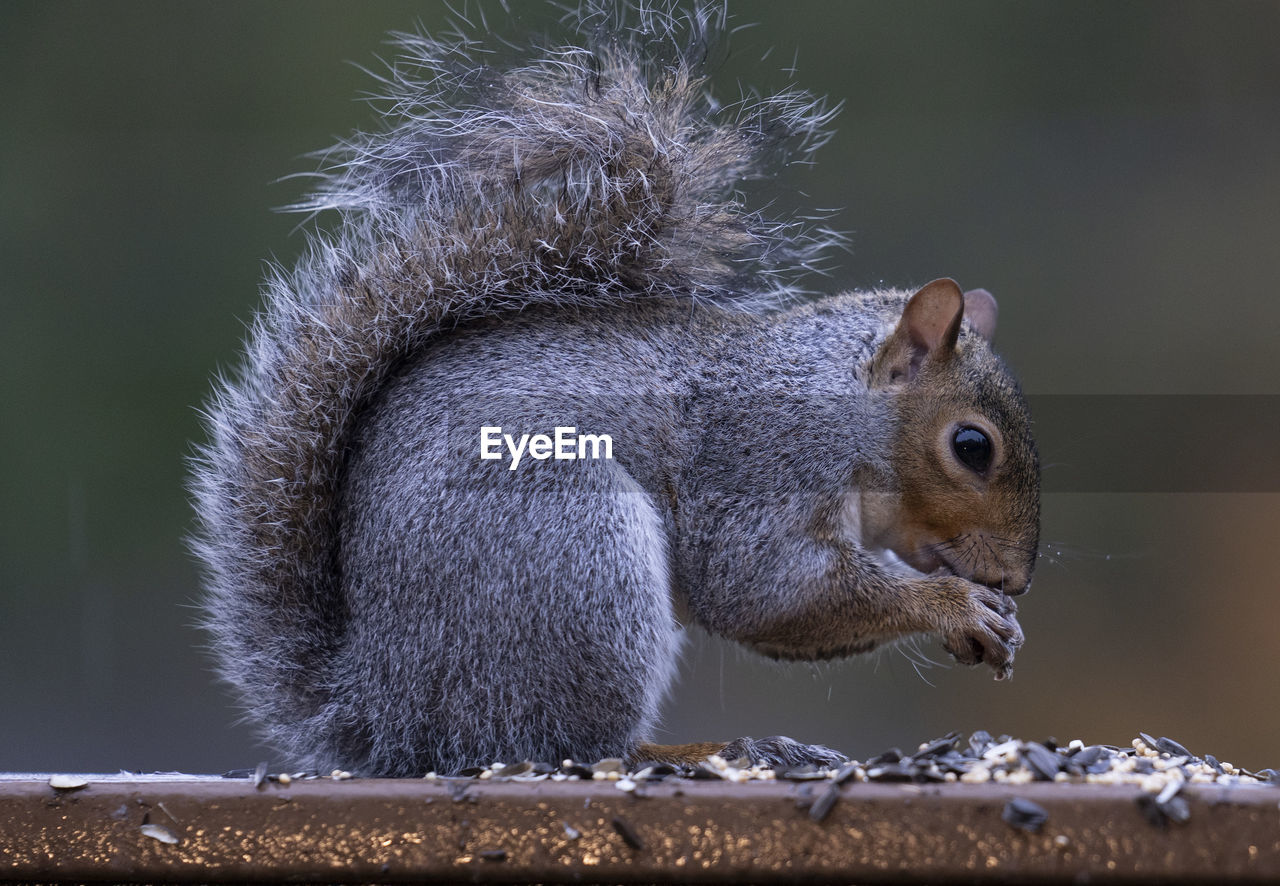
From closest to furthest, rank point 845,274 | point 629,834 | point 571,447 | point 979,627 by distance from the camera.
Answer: point 629,834 < point 571,447 < point 979,627 < point 845,274

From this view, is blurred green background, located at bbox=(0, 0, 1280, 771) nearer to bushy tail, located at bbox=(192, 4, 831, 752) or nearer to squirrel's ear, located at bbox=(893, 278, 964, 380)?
bushy tail, located at bbox=(192, 4, 831, 752)

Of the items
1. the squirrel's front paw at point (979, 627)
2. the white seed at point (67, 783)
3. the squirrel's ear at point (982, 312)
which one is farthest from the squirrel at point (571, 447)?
the white seed at point (67, 783)

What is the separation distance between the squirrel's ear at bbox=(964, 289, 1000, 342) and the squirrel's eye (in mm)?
293

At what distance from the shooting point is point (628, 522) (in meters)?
1.14

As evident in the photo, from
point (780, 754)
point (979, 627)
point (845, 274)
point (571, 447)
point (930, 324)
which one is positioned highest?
point (845, 274)

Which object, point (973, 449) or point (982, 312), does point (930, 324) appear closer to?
point (973, 449)

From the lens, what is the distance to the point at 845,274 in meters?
1.83

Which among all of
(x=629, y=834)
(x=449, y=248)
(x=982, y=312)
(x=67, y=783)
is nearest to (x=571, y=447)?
(x=449, y=248)

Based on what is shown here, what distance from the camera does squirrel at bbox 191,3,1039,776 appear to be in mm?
1121

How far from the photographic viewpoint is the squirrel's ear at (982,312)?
1579 mm

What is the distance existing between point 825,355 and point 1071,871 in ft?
2.25

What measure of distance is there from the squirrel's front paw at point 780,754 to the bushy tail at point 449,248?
0.46 m

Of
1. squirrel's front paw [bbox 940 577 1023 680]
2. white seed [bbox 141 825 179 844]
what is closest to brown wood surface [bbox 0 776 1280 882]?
white seed [bbox 141 825 179 844]

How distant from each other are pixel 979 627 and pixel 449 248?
0.73 m
